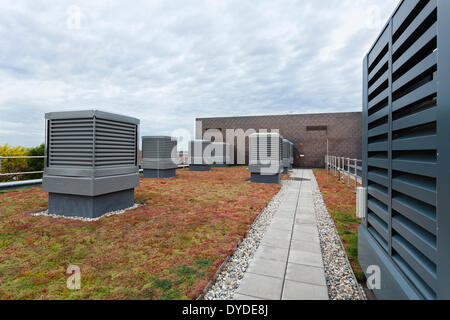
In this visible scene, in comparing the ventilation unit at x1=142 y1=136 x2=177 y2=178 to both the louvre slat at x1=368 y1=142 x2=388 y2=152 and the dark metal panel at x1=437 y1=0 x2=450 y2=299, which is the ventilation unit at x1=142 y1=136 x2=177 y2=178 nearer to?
the louvre slat at x1=368 y1=142 x2=388 y2=152

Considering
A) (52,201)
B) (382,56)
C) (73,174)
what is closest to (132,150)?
(73,174)

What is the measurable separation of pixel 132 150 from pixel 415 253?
5515mm

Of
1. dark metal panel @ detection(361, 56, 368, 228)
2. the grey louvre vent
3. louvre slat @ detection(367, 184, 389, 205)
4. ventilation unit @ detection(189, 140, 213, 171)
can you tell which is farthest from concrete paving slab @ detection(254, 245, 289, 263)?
ventilation unit @ detection(189, 140, 213, 171)

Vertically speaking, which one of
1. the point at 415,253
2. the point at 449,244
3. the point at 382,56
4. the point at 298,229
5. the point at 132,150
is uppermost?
the point at 382,56

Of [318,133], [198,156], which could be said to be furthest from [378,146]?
[318,133]

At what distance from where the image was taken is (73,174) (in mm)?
4496

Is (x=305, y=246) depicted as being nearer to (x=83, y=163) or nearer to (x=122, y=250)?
(x=122, y=250)

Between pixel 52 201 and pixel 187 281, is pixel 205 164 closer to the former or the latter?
pixel 52 201

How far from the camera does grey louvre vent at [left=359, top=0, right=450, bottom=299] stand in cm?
112

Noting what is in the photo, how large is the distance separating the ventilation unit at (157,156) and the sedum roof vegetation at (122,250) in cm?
584

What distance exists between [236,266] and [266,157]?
7.57 m

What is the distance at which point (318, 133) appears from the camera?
21844mm

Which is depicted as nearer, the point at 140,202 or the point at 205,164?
the point at 140,202
